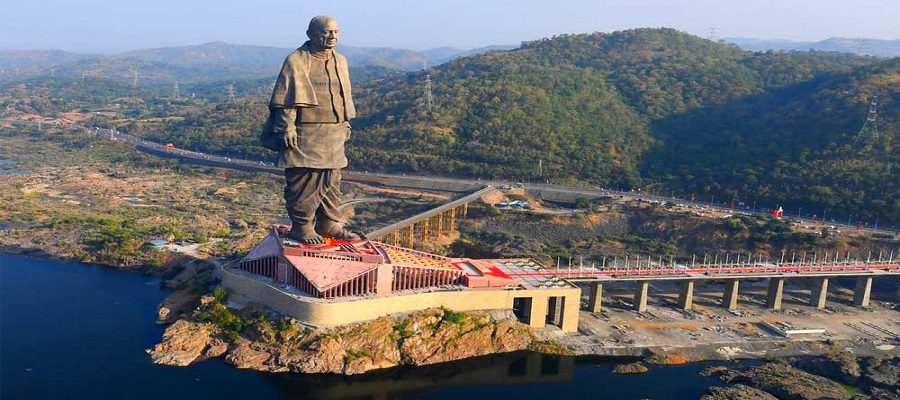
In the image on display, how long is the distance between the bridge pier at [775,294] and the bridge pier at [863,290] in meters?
8.68

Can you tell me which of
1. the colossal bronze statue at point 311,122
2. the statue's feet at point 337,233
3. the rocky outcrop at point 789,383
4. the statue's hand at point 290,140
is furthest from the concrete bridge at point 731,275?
the statue's hand at point 290,140

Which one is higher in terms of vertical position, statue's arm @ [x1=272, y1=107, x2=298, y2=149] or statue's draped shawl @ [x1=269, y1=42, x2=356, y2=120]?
statue's draped shawl @ [x1=269, y1=42, x2=356, y2=120]

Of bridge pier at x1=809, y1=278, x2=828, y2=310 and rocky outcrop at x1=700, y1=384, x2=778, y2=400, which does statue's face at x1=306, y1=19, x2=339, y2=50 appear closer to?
rocky outcrop at x1=700, y1=384, x2=778, y2=400

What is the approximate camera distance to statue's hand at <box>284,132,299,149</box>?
49062 mm

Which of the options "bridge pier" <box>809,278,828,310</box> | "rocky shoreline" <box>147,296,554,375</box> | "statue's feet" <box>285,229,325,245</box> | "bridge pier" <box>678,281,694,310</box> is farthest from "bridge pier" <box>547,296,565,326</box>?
"bridge pier" <box>809,278,828,310</box>

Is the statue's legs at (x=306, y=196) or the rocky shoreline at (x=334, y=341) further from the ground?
the statue's legs at (x=306, y=196)

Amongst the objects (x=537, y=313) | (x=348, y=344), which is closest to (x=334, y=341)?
(x=348, y=344)

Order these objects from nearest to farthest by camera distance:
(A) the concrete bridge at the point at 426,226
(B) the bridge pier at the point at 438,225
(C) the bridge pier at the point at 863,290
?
(C) the bridge pier at the point at 863,290
(A) the concrete bridge at the point at 426,226
(B) the bridge pier at the point at 438,225

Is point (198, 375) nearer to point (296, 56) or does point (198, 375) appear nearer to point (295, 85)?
point (295, 85)

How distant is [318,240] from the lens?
53.0 metres

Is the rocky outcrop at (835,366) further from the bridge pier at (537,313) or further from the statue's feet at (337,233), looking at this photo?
the statue's feet at (337,233)

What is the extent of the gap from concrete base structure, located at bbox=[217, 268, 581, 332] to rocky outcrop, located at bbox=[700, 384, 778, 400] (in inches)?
478

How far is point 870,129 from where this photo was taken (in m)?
103

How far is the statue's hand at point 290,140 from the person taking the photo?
4906 cm
